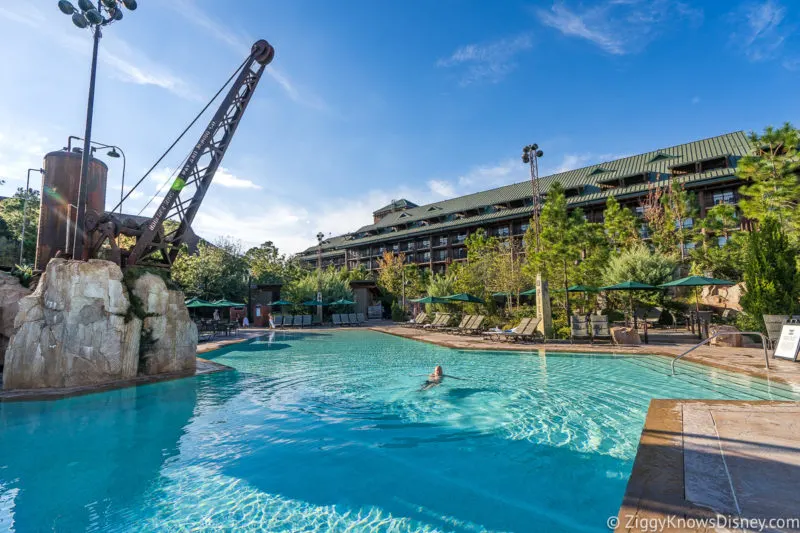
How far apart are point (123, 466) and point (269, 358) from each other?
26.9ft

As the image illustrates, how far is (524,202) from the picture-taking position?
4106cm

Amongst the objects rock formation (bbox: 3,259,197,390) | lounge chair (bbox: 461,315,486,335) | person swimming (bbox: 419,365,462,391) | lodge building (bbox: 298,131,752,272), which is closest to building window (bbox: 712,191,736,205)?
lodge building (bbox: 298,131,752,272)

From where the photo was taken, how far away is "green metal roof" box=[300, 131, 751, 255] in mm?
30703

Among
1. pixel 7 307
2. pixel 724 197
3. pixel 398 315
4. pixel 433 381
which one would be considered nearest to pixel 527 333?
pixel 433 381

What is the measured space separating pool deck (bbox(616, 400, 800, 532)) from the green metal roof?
3008 cm

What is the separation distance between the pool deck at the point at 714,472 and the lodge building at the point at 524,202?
1147 inches

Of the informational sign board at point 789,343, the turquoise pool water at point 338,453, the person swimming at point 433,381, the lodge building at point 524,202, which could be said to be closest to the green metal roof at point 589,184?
the lodge building at point 524,202

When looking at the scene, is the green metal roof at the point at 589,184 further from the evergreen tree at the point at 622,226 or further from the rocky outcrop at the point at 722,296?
the rocky outcrop at the point at 722,296

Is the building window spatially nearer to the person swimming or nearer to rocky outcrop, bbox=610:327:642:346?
rocky outcrop, bbox=610:327:642:346

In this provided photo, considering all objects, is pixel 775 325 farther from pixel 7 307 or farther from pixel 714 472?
pixel 7 307

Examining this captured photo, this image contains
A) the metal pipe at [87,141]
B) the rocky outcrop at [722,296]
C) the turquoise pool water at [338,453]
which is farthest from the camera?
the rocky outcrop at [722,296]

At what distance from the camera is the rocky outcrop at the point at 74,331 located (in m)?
6.82

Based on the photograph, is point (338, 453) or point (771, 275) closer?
point (338, 453)

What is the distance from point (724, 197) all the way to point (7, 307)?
40.4m
